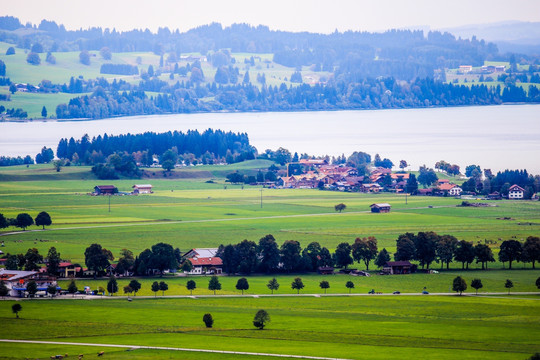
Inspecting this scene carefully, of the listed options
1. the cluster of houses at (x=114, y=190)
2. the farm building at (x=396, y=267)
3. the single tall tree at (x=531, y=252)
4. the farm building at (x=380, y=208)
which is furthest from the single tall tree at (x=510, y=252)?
the cluster of houses at (x=114, y=190)

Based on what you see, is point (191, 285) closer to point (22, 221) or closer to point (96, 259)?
point (96, 259)

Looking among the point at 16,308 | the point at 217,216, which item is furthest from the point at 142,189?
the point at 16,308

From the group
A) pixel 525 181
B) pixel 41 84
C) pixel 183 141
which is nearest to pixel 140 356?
pixel 525 181

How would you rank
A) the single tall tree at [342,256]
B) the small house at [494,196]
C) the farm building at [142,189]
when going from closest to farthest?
the single tall tree at [342,256] < the small house at [494,196] < the farm building at [142,189]

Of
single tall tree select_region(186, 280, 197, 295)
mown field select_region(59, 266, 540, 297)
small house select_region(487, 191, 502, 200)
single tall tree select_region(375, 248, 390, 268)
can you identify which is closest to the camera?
single tall tree select_region(186, 280, 197, 295)

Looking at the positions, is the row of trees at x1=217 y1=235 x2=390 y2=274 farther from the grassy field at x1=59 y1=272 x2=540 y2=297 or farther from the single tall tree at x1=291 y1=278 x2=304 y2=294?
the single tall tree at x1=291 y1=278 x2=304 y2=294

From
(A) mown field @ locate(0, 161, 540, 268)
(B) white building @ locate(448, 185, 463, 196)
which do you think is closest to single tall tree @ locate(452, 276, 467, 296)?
(A) mown field @ locate(0, 161, 540, 268)

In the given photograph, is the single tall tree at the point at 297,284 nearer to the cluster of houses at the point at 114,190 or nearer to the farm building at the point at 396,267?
the farm building at the point at 396,267
